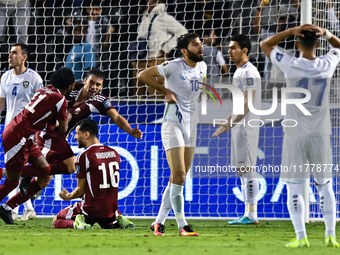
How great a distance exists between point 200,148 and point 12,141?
2858mm

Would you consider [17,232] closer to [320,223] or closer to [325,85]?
[325,85]

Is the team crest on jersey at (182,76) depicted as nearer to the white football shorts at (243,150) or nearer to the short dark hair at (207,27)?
the white football shorts at (243,150)

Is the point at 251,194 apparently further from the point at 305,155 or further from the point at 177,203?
the point at 305,155

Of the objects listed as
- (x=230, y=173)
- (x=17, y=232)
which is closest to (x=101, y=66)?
(x=230, y=173)

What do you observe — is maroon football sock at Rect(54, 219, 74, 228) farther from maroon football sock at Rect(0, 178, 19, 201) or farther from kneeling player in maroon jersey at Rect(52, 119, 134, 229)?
maroon football sock at Rect(0, 178, 19, 201)

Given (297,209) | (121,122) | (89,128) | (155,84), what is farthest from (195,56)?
(297,209)

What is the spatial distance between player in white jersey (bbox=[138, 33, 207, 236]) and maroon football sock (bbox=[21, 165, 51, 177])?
1590 mm

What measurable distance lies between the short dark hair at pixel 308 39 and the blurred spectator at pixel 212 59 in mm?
4407

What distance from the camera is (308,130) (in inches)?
169

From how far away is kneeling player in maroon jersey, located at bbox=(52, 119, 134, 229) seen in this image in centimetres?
575

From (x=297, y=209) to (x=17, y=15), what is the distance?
21.5 ft

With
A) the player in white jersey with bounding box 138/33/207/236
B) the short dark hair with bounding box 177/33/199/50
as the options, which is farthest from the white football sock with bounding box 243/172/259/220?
the short dark hair with bounding box 177/33/199/50

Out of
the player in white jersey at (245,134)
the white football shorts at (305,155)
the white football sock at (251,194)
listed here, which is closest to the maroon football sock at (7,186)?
the player in white jersey at (245,134)

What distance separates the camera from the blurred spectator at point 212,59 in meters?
8.84
